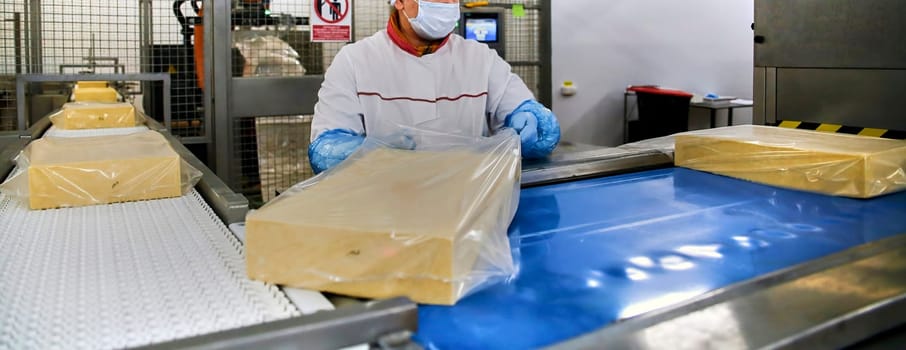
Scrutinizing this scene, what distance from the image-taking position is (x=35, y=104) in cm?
493

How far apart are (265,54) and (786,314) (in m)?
3.70

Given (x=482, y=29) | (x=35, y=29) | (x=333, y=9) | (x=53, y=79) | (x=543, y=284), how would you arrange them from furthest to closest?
(x=482, y=29) → (x=35, y=29) → (x=333, y=9) → (x=53, y=79) → (x=543, y=284)

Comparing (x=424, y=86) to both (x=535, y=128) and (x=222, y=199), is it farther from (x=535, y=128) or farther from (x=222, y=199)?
(x=222, y=199)

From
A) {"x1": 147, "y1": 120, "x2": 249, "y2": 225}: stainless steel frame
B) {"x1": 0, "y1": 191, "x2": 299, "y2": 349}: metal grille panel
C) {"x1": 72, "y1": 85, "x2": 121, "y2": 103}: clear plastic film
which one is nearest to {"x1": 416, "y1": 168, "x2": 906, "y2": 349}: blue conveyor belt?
{"x1": 0, "y1": 191, "x2": 299, "y2": 349}: metal grille panel

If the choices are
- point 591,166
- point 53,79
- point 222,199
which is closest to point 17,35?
point 53,79

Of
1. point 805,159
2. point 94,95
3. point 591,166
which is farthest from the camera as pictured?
point 94,95

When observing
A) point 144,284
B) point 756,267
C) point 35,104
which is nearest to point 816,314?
point 756,267

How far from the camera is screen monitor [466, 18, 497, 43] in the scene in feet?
16.2

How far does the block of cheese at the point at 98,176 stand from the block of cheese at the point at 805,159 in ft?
4.18

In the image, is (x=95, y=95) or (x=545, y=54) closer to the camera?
(x=95, y=95)

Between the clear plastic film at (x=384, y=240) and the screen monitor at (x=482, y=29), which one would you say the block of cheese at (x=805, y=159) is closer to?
the clear plastic film at (x=384, y=240)

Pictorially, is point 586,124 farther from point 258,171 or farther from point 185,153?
point 185,153

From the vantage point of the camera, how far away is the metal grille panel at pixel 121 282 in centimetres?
74

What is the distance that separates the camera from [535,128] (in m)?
2.13
